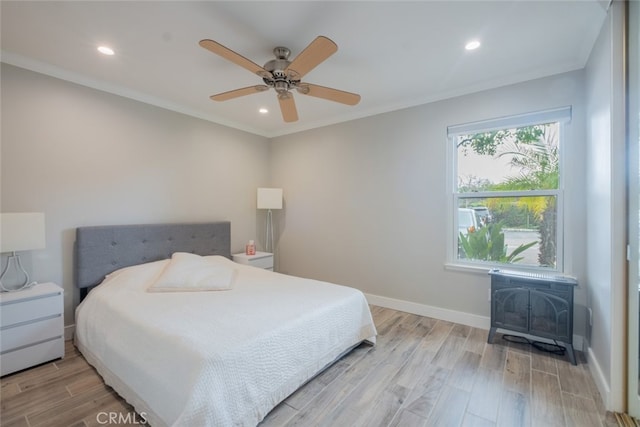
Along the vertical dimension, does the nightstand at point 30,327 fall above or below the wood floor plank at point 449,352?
above

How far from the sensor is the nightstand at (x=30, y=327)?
210 cm

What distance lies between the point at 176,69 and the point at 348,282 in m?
3.16

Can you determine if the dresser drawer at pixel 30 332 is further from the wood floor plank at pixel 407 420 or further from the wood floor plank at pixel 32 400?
the wood floor plank at pixel 407 420

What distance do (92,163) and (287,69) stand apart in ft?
7.48

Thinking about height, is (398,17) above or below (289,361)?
above

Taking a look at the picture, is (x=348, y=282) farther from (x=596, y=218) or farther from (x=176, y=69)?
(x=176, y=69)

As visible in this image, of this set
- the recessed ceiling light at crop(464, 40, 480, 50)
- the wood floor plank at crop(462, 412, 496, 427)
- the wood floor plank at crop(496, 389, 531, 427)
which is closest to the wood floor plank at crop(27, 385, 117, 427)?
the wood floor plank at crop(462, 412, 496, 427)

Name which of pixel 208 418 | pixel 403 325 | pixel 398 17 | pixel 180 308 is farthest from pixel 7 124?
pixel 403 325

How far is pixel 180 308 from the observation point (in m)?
2.13

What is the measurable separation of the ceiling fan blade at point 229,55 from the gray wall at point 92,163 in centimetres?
194

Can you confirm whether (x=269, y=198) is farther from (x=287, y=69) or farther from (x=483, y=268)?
(x=483, y=268)

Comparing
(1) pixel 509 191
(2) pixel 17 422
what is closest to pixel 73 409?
(2) pixel 17 422

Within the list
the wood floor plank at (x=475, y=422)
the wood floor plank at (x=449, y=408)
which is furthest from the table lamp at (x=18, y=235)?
the wood floor plank at (x=475, y=422)


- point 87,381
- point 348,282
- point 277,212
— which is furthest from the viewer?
point 277,212
